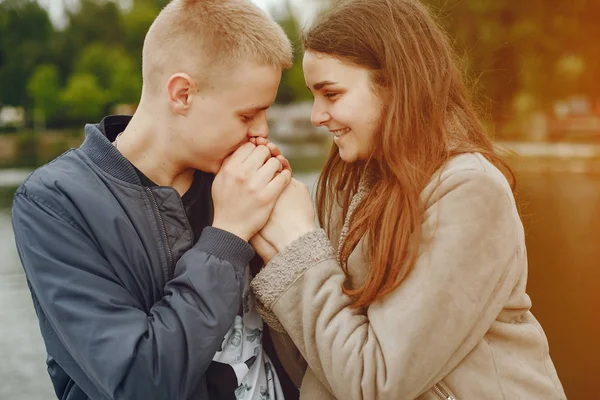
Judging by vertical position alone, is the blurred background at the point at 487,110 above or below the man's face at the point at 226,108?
below

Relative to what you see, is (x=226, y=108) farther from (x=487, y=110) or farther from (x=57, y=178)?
(x=487, y=110)

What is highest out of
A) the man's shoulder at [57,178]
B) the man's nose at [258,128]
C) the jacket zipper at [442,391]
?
the man's nose at [258,128]

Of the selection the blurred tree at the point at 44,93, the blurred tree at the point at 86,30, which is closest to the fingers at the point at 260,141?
the blurred tree at the point at 44,93

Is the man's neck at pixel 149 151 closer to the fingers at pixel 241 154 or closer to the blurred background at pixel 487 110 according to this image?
the fingers at pixel 241 154

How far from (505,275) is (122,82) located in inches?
2150

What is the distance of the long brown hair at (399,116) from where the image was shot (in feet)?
6.49

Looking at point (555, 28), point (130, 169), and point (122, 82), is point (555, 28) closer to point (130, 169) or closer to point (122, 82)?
point (130, 169)

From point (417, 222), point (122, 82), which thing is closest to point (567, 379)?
point (417, 222)

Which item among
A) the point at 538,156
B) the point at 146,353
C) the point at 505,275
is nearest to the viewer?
the point at 146,353

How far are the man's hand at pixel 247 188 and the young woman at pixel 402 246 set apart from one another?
63 mm

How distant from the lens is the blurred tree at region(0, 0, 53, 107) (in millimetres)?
56344

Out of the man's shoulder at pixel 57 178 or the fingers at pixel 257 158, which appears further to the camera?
the fingers at pixel 257 158

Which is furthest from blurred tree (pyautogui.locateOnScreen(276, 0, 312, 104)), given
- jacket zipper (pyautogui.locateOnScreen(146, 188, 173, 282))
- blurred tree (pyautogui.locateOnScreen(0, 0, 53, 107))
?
jacket zipper (pyautogui.locateOnScreen(146, 188, 173, 282))

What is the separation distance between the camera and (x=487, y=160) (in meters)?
2.08
